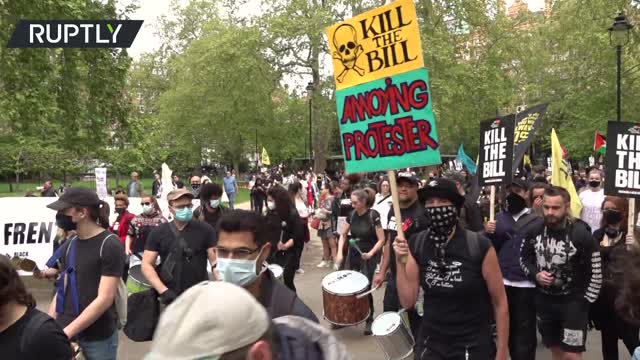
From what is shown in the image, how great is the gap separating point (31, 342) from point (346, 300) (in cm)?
448

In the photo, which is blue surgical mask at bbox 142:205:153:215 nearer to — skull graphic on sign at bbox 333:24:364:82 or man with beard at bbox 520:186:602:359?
skull graphic on sign at bbox 333:24:364:82

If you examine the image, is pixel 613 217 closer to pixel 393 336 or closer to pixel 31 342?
pixel 393 336

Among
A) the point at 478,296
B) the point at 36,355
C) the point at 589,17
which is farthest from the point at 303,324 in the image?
the point at 589,17

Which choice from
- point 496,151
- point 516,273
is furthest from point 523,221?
point 496,151

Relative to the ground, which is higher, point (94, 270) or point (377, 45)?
point (377, 45)

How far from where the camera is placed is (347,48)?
482cm

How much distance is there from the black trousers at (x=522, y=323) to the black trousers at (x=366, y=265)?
72.2 inches

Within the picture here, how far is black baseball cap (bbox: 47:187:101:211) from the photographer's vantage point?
3.94m

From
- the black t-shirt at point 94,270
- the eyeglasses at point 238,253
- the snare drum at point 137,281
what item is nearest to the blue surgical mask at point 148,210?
the snare drum at point 137,281

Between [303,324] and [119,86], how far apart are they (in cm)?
1299

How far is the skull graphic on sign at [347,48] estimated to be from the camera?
4734 millimetres

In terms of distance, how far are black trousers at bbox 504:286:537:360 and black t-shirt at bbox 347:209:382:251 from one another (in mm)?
2063

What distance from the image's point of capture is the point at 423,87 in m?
4.30

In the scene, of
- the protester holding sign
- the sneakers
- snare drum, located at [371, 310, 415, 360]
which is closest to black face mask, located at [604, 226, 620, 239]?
snare drum, located at [371, 310, 415, 360]
